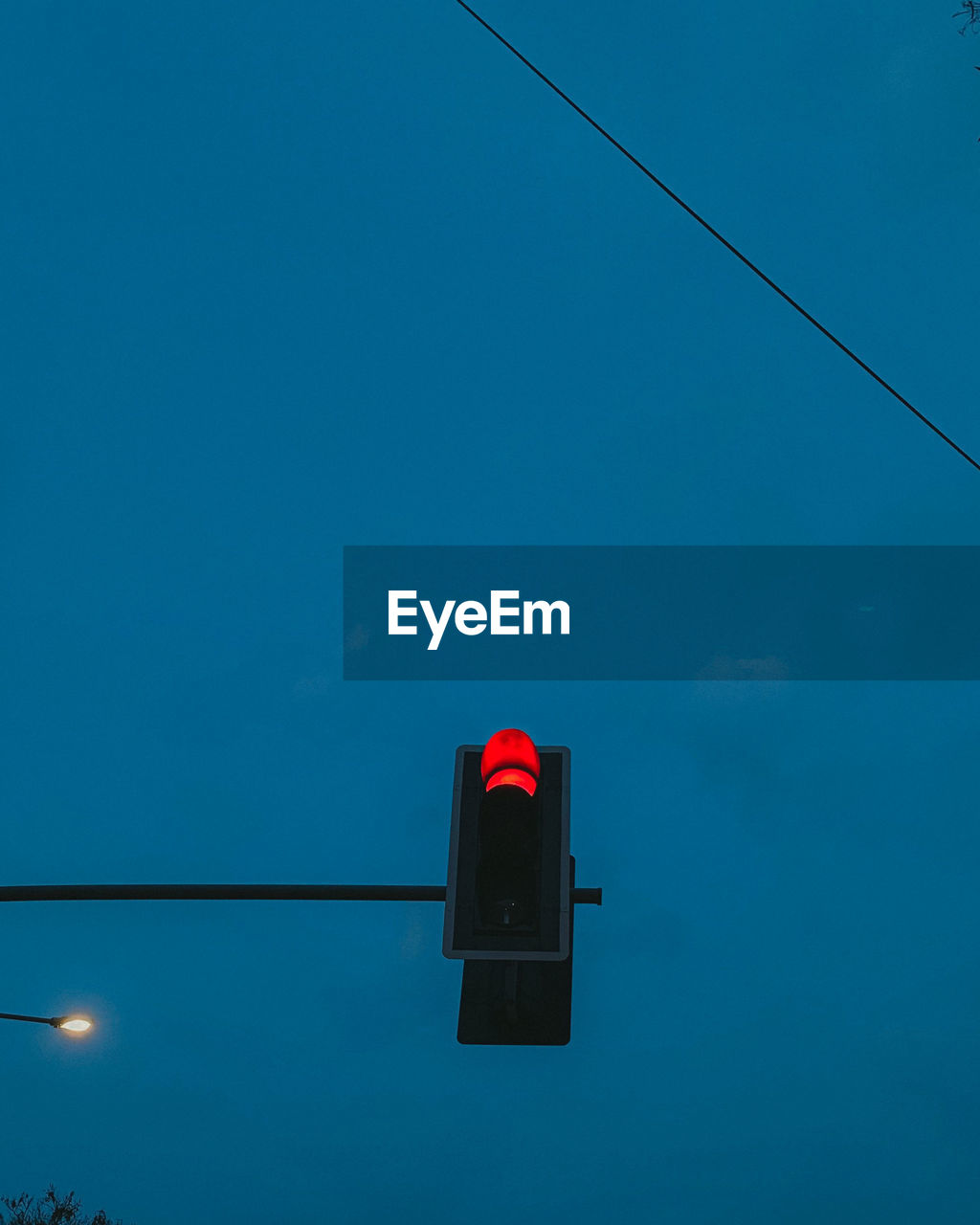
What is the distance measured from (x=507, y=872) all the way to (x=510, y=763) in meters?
0.35

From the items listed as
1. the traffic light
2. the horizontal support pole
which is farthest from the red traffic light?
the horizontal support pole

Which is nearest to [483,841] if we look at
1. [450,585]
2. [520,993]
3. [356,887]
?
[520,993]

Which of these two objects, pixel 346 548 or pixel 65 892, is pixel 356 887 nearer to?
pixel 65 892

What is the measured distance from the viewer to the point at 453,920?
3.54m

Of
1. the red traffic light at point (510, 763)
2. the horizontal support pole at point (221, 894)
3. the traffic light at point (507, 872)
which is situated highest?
the horizontal support pole at point (221, 894)

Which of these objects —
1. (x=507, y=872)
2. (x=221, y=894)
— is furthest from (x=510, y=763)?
(x=221, y=894)

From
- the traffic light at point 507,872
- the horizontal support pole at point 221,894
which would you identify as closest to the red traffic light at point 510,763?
the traffic light at point 507,872

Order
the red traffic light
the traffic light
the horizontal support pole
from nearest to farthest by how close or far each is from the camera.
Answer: the traffic light < the red traffic light < the horizontal support pole

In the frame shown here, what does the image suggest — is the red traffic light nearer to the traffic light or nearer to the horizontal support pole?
the traffic light

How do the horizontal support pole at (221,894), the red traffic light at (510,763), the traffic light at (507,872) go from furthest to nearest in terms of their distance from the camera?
the horizontal support pole at (221,894) → the red traffic light at (510,763) → the traffic light at (507,872)

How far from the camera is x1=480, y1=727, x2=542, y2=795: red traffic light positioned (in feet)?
11.9

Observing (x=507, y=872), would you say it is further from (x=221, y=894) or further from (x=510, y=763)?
(x=221, y=894)

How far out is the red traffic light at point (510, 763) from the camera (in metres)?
3.64

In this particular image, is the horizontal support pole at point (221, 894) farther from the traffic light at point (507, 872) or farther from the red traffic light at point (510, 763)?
the red traffic light at point (510, 763)
